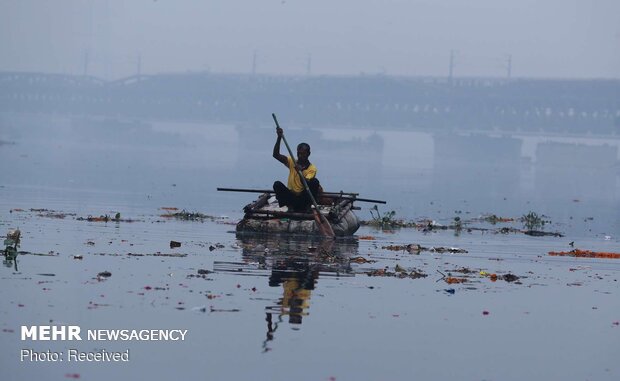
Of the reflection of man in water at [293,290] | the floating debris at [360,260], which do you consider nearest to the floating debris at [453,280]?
the reflection of man in water at [293,290]

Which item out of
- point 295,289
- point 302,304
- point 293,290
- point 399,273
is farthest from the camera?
point 399,273

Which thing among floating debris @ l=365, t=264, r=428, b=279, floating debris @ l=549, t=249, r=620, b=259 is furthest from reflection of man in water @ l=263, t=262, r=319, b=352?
floating debris @ l=549, t=249, r=620, b=259

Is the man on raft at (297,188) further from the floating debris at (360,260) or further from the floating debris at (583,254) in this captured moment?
the floating debris at (583,254)

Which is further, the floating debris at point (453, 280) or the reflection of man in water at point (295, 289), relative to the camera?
the floating debris at point (453, 280)

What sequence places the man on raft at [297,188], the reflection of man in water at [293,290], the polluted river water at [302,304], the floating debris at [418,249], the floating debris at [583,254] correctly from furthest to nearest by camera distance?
1. the floating debris at [583,254]
2. the man on raft at [297,188]
3. the floating debris at [418,249]
4. the reflection of man in water at [293,290]
5. the polluted river water at [302,304]

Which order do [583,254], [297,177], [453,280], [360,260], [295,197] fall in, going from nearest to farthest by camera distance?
[453,280], [360,260], [297,177], [295,197], [583,254]

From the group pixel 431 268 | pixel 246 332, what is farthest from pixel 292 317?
pixel 431 268

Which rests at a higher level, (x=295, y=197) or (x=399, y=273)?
(x=295, y=197)

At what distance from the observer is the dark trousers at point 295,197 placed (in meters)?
26.2

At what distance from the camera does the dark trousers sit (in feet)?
86.1

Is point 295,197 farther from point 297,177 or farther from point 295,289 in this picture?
point 295,289

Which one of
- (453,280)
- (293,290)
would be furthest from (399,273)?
(293,290)

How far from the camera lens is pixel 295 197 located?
2638cm

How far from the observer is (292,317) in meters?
15.9
